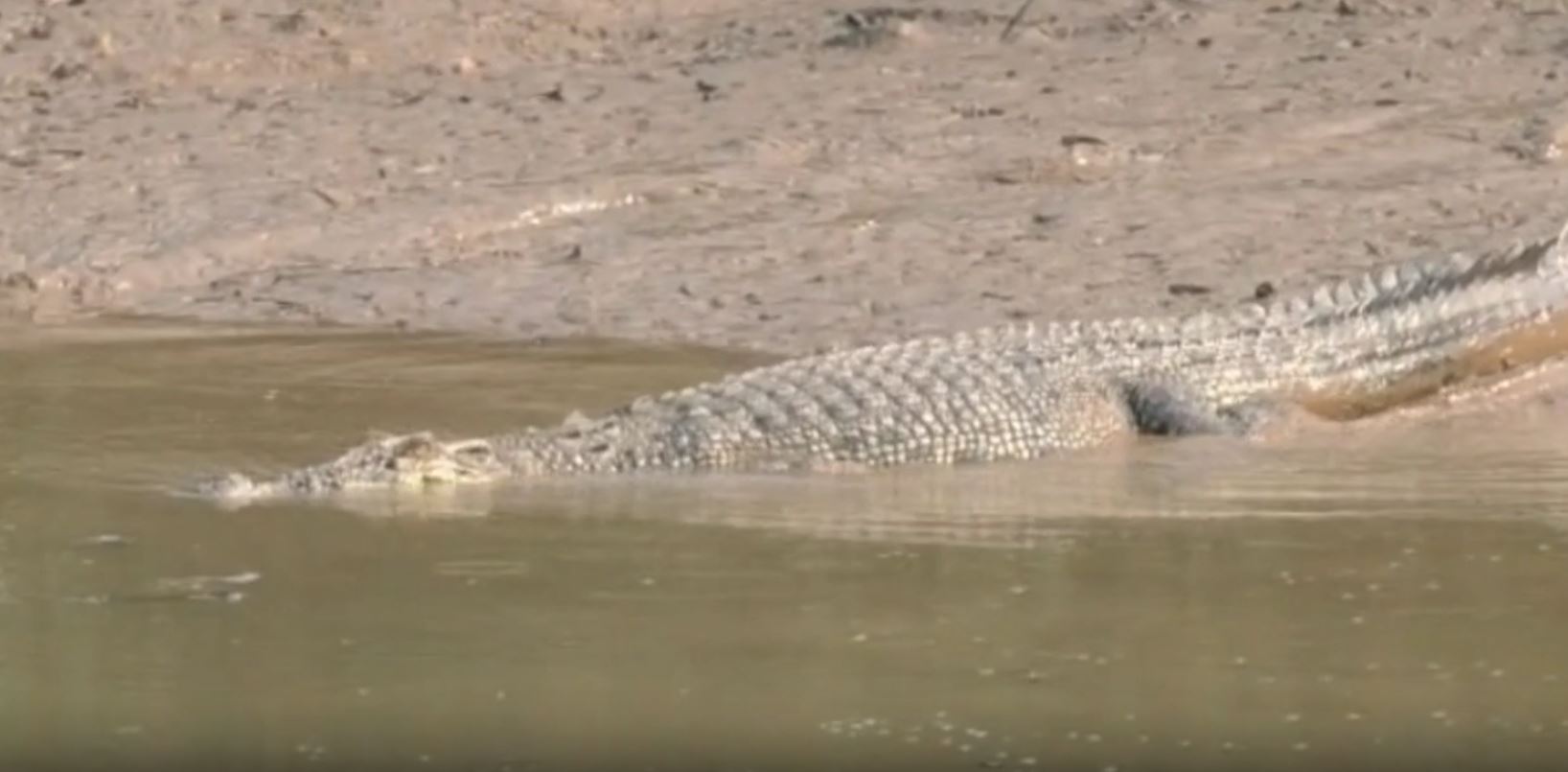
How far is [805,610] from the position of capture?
5.96 meters

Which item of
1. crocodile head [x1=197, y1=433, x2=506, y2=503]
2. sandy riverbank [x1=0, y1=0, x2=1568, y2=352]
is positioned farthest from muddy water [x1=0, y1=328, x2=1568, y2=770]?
sandy riverbank [x1=0, y1=0, x2=1568, y2=352]

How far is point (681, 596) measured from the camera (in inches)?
240

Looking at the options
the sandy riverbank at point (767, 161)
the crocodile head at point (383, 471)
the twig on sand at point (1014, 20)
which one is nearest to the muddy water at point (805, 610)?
the crocodile head at point (383, 471)

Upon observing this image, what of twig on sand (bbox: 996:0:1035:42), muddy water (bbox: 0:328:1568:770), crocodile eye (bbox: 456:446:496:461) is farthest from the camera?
twig on sand (bbox: 996:0:1035:42)

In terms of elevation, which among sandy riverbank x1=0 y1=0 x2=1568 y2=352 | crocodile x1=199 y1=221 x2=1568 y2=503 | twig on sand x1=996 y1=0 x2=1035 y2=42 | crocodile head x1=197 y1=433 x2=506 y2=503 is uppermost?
twig on sand x1=996 y1=0 x2=1035 y2=42

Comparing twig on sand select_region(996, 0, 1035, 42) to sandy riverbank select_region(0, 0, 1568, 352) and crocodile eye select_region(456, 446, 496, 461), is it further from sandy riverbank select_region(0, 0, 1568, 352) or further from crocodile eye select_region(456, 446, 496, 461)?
crocodile eye select_region(456, 446, 496, 461)

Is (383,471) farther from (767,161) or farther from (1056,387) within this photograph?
(767,161)

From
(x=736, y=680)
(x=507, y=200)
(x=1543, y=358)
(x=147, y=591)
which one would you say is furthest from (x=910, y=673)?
(x=507, y=200)

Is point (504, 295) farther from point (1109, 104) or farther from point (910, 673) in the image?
point (910, 673)

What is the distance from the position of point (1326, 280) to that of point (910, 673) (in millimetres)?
4447

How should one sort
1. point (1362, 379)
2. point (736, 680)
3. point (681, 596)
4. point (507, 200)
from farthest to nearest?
point (507, 200) < point (1362, 379) < point (681, 596) < point (736, 680)

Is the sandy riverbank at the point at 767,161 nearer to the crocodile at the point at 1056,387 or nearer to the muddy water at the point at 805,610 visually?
the crocodile at the point at 1056,387

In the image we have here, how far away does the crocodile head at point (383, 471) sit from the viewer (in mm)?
7383

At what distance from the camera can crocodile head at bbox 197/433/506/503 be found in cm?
738
